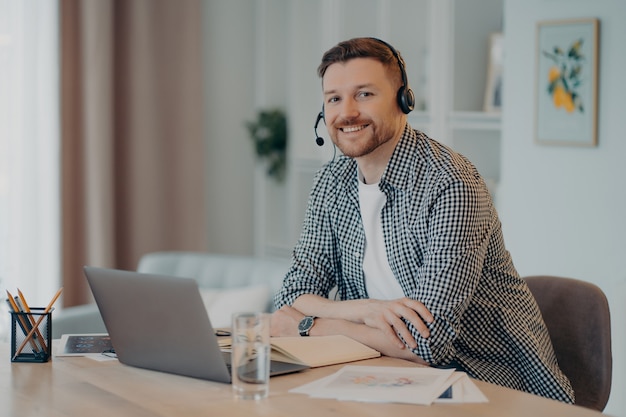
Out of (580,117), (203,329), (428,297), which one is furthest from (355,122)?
(580,117)

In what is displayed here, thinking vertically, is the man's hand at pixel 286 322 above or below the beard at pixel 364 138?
below

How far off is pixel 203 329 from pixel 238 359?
0.43ft

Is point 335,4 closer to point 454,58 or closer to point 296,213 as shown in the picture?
point 454,58

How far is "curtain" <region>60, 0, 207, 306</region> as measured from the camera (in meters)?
4.24

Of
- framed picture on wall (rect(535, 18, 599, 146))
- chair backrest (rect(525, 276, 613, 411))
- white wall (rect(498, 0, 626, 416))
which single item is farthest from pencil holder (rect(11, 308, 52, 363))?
framed picture on wall (rect(535, 18, 599, 146))

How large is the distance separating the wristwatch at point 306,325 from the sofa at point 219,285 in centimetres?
114

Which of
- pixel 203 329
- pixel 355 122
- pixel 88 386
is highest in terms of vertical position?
pixel 355 122

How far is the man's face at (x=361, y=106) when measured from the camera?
201cm

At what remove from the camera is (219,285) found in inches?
132

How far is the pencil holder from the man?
51cm

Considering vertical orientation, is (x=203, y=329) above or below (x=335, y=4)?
below

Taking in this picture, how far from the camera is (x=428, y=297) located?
1.81 m

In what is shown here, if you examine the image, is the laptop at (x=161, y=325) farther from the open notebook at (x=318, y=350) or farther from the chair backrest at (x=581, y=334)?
the chair backrest at (x=581, y=334)

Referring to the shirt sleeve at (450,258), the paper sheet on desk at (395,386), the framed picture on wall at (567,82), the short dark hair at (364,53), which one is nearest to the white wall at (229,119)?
the framed picture on wall at (567,82)
